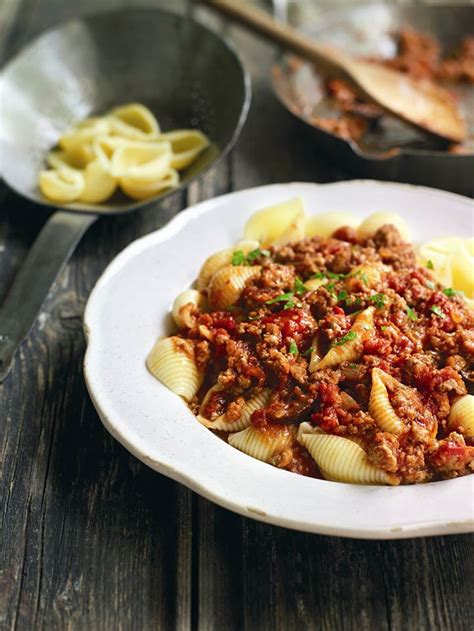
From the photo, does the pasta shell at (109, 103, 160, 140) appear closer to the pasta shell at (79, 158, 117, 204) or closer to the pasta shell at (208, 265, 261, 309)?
the pasta shell at (79, 158, 117, 204)

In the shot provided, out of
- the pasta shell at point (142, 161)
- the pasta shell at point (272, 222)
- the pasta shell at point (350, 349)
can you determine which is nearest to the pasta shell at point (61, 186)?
the pasta shell at point (142, 161)

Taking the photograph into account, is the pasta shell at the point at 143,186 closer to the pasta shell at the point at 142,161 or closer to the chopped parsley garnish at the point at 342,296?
the pasta shell at the point at 142,161

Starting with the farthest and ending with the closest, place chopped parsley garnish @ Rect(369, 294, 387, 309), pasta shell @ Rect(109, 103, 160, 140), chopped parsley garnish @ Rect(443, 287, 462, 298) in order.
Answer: pasta shell @ Rect(109, 103, 160, 140) → chopped parsley garnish @ Rect(443, 287, 462, 298) → chopped parsley garnish @ Rect(369, 294, 387, 309)

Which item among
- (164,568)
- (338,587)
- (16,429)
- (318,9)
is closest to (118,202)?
(16,429)

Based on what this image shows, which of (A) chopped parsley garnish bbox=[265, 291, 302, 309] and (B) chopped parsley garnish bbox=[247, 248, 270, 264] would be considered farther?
(B) chopped parsley garnish bbox=[247, 248, 270, 264]

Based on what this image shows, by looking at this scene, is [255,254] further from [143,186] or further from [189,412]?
[143,186]

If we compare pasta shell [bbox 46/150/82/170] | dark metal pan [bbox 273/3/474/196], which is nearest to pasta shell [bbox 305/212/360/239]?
dark metal pan [bbox 273/3/474/196]
